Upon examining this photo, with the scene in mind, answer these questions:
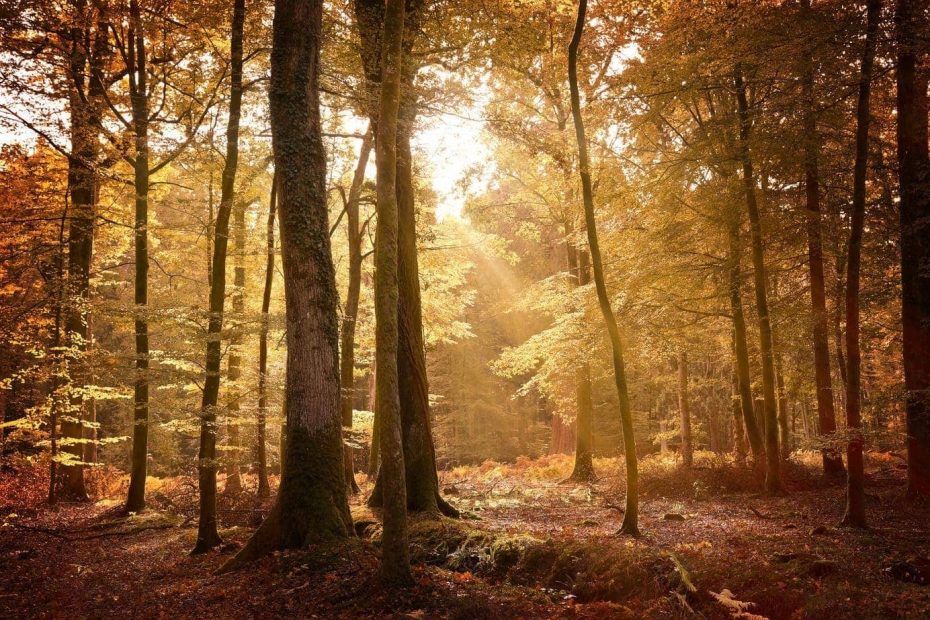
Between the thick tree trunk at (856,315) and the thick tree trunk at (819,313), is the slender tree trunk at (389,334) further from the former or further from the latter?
the thick tree trunk at (819,313)

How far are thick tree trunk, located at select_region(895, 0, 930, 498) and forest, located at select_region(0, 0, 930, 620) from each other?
0.05 meters

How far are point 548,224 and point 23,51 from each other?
1425cm

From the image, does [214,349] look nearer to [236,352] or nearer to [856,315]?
[236,352]

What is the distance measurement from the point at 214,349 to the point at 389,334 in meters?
4.87

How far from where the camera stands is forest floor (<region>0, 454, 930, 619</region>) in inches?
208

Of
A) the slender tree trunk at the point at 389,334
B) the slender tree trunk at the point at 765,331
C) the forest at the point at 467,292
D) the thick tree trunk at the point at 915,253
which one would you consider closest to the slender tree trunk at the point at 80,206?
the forest at the point at 467,292

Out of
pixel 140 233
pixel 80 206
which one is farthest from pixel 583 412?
pixel 80 206

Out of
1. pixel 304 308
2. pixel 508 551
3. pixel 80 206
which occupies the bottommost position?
pixel 508 551

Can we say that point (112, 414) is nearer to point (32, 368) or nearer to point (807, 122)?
point (32, 368)

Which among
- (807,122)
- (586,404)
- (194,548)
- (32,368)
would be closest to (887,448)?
(586,404)

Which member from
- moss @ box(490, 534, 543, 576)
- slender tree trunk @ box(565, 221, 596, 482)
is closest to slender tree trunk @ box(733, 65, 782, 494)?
slender tree trunk @ box(565, 221, 596, 482)

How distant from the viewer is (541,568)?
6.73 m

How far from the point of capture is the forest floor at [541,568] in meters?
5.28

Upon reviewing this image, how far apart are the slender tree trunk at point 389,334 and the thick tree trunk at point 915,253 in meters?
8.74
